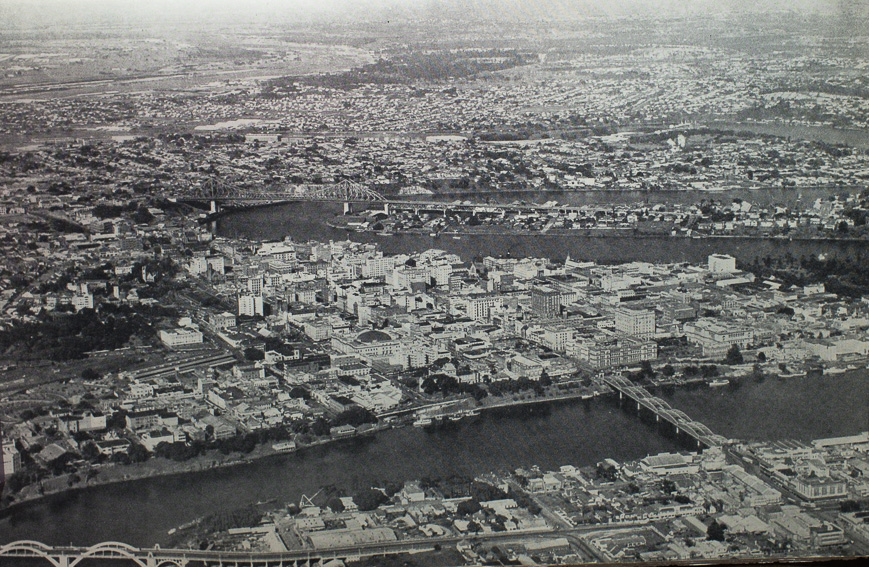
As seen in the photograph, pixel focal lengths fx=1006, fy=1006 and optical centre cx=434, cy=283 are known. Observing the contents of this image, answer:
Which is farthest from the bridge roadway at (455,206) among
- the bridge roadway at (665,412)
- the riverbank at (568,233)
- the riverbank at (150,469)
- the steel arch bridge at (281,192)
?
the riverbank at (150,469)

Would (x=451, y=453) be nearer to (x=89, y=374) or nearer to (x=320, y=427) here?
(x=320, y=427)

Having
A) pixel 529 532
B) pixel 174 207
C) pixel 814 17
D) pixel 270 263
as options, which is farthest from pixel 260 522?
pixel 814 17

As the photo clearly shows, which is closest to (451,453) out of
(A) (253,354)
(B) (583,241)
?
(A) (253,354)

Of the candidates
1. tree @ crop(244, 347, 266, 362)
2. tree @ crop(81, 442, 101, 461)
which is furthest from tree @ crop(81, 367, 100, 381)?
tree @ crop(244, 347, 266, 362)

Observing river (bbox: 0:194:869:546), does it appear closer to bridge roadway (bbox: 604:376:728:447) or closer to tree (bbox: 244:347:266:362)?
bridge roadway (bbox: 604:376:728:447)

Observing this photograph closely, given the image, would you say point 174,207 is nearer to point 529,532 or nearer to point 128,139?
point 128,139
